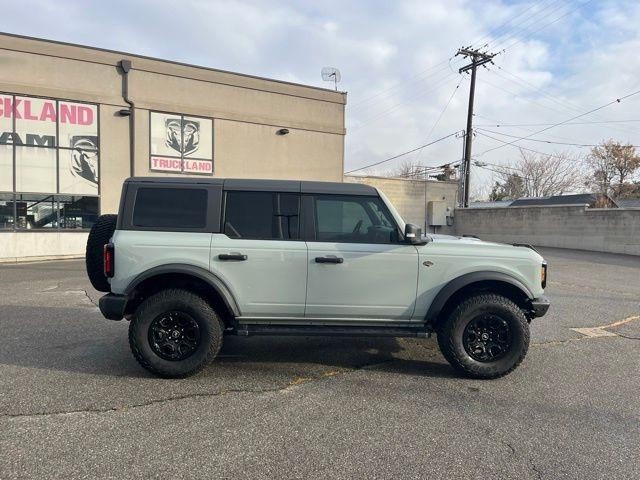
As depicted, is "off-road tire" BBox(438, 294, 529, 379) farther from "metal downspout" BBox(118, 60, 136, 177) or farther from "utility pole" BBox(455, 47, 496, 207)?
"utility pole" BBox(455, 47, 496, 207)

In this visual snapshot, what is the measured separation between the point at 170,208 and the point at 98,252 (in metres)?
0.96

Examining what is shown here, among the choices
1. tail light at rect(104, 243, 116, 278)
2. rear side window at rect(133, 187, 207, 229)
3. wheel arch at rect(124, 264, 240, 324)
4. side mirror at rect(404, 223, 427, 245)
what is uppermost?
rear side window at rect(133, 187, 207, 229)

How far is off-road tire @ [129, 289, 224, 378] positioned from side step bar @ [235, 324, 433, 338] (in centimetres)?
31

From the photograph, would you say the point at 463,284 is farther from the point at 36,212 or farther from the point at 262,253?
the point at 36,212

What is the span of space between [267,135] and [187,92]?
357cm

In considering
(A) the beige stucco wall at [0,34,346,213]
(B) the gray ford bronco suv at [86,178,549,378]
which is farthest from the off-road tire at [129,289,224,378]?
(A) the beige stucco wall at [0,34,346,213]

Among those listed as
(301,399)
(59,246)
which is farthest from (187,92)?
(301,399)

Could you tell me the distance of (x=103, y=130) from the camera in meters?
15.7

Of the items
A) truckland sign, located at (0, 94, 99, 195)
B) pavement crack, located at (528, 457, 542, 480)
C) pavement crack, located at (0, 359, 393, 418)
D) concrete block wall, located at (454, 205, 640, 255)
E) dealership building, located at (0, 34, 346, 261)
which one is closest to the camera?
pavement crack, located at (528, 457, 542, 480)

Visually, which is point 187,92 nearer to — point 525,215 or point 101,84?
point 101,84

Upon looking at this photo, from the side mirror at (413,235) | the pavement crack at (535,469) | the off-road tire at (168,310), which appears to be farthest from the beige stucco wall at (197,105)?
the pavement crack at (535,469)

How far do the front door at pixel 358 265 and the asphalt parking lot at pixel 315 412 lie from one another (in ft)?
2.25

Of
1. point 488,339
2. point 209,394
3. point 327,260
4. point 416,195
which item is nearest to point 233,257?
point 327,260

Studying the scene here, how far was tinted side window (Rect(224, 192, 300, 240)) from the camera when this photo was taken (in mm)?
4281
